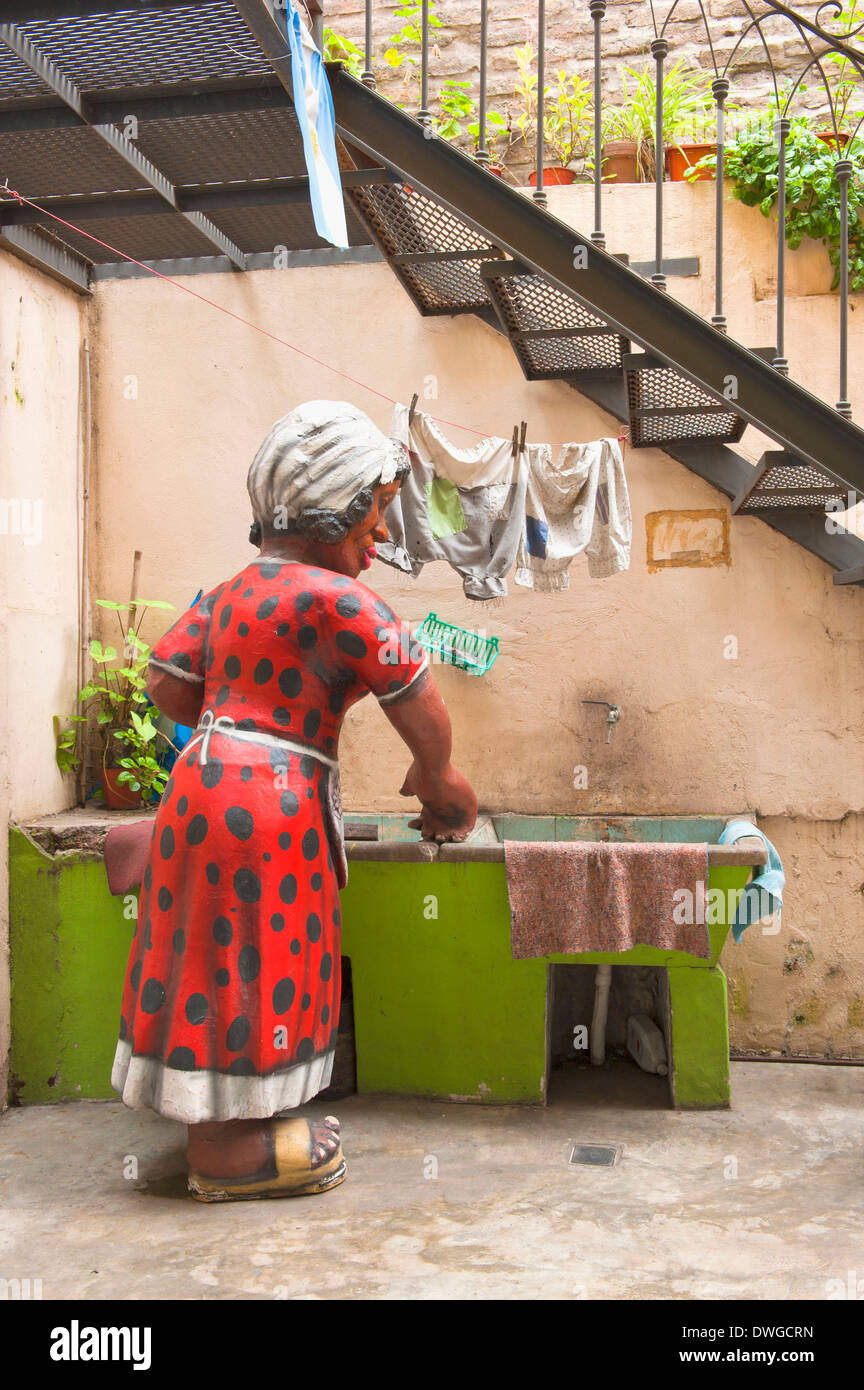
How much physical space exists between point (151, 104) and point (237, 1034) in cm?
297

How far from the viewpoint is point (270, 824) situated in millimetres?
3447

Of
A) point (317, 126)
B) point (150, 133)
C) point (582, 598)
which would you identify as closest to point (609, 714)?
point (582, 598)

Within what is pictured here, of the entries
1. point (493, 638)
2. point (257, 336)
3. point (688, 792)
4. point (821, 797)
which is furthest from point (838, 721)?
point (257, 336)

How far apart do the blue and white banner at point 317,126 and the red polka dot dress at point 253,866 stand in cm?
109

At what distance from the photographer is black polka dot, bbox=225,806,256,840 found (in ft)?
11.2

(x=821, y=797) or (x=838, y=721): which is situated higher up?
(x=838, y=721)

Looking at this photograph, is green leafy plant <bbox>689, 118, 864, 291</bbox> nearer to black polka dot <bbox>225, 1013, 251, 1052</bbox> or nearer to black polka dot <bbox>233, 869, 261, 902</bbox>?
black polka dot <bbox>233, 869, 261, 902</bbox>

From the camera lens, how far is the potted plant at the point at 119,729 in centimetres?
504

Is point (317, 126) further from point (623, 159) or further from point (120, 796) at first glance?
point (120, 796)

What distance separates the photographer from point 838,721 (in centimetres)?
508

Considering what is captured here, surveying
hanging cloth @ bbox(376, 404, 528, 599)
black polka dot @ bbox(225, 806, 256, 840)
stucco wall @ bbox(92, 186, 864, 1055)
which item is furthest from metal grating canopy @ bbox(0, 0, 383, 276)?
black polka dot @ bbox(225, 806, 256, 840)

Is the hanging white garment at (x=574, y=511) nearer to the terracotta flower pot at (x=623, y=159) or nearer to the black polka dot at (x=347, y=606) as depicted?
the black polka dot at (x=347, y=606)
